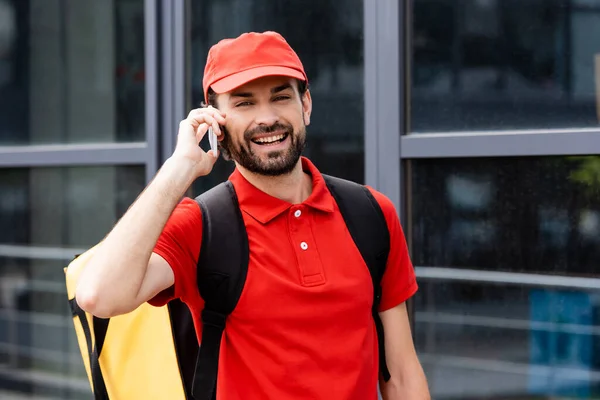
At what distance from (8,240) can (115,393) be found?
254cm

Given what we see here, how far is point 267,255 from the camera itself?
2326 mm

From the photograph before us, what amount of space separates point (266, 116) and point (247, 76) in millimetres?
117

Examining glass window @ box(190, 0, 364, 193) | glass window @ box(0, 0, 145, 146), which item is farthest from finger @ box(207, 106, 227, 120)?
glass window @ box(0, 0, 145, 146)

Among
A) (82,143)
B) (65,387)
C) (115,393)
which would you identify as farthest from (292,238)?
(65,387)

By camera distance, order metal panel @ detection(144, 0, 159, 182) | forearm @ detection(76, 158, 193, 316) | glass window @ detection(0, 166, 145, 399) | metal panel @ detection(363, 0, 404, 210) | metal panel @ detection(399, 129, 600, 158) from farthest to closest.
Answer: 1. glass window @ detection(0, 166, 145, 399)
2. metal panel @ detection(144, 0, 159, 182)
3. metal panel @ detection(363, 0, 404, 210)
4. metal panel @ detection(399, 129, 600, 158)
5. forearm @ detection(76, 158, 193, 316)

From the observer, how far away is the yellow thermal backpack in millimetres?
2322

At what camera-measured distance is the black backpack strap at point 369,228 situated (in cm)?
244

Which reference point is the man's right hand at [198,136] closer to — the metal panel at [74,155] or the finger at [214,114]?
the finger at [214,114]

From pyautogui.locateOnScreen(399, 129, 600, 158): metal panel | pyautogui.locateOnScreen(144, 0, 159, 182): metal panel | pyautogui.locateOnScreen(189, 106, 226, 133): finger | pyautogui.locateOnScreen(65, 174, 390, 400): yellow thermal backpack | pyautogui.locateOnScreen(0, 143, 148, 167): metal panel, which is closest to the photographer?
pyautogui.locateOnScreen(65, 174, 390, 400): yellow thermal backpack

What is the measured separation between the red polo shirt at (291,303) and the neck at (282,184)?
0.12 ft

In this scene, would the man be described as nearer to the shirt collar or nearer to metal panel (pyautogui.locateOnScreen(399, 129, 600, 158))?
the shirt collar

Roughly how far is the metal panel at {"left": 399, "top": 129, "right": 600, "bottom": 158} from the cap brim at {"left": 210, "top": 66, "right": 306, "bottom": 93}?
124 centimetres

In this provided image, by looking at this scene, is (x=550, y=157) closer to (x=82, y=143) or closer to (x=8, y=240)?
(x=82, y=143)

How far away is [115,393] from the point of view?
2869 mm
